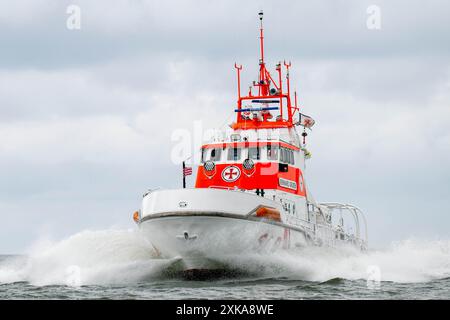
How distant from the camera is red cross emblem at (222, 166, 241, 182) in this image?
99.8ft

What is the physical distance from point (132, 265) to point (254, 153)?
25.6 ft

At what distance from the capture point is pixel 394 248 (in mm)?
38750

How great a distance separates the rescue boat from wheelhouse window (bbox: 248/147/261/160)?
42 millimetres

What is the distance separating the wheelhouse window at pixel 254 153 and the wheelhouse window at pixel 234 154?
0.43 m

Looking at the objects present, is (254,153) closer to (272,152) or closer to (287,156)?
(272,152)

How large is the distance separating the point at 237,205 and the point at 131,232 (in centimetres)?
601

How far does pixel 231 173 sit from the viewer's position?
1201 inches

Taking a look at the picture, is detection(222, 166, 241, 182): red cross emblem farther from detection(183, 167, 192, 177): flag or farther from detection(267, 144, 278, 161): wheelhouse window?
detection(183, 167, 192, 177): flag

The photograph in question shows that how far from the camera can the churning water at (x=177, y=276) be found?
22359 millimetres

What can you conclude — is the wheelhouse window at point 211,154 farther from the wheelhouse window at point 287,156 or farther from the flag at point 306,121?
the flag at point 306,121

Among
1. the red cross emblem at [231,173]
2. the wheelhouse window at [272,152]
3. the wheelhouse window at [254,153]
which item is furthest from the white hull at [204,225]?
the wheelhouse window at [272,152]

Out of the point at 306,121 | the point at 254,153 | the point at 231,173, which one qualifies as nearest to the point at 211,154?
the point at 231,173

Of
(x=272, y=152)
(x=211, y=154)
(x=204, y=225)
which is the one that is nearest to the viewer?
(x=204, y=225)

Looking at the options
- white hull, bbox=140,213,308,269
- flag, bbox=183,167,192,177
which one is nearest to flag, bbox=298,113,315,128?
flag, bbox=183,167,192,177
